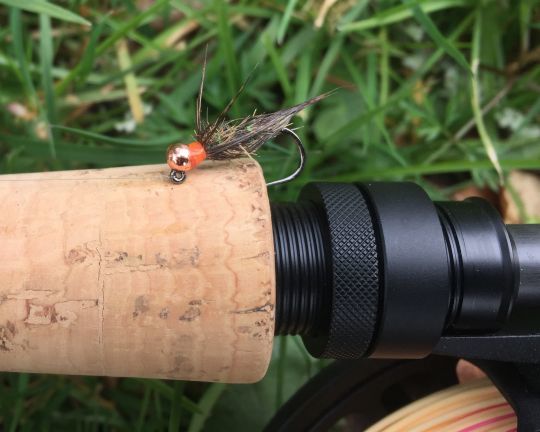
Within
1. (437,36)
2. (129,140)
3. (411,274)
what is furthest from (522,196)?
(129,140)

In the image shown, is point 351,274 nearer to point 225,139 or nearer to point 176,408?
point 225,139

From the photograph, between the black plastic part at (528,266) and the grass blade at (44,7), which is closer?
the black plastic part at (528,266)

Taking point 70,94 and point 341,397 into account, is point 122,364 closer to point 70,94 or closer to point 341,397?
point 341,397

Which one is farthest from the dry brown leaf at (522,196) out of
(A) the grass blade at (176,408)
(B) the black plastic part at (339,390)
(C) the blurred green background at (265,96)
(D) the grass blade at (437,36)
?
(A) the grass blade at (176,408)

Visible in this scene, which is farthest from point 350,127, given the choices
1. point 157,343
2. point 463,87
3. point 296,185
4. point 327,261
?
point 157,343

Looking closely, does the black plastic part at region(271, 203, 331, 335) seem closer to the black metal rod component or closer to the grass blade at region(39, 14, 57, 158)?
the black metal rod component

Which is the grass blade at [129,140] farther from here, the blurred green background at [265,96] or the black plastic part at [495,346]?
the black plastic part at [495,346]
